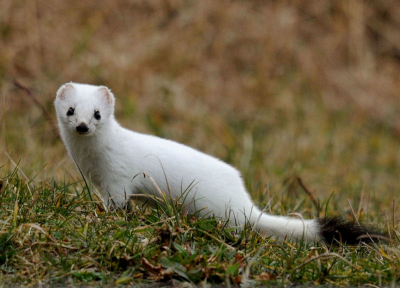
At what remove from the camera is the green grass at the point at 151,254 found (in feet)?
9.71

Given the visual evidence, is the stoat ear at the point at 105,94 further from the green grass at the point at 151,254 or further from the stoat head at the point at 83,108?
the green grass at the point at 151,254

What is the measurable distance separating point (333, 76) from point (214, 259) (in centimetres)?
828

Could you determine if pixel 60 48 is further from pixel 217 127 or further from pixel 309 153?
pixel 309 153

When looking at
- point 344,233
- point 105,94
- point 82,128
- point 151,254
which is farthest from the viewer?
point 105,94

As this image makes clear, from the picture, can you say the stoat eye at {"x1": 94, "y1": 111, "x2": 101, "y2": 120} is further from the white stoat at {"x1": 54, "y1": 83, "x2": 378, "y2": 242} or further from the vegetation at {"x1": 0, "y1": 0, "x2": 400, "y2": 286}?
the vegetation at {"x1": 0, "y1": 0, "x2": 400, "y2": 286}

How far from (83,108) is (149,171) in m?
0.64

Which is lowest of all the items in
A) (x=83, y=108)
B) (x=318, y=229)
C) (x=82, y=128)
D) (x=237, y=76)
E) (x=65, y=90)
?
(x=318, y=229)

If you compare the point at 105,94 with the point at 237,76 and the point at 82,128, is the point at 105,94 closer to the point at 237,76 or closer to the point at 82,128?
the point at 82,128

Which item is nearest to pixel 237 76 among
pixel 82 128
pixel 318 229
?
pixel 318 229

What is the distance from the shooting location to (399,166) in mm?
8391

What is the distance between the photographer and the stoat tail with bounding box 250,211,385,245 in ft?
12.3

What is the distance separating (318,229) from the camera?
3.85 meters

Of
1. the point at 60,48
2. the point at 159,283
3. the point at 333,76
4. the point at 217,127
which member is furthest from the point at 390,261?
the point at 333,76

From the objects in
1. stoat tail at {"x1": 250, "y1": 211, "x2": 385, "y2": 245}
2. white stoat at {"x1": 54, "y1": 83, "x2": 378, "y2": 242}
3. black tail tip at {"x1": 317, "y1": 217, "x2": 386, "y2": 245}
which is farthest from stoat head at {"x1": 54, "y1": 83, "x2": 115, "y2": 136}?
black tail tip at {"x1": 317, "y1": 217, "x2": 386, "y2": 245}
